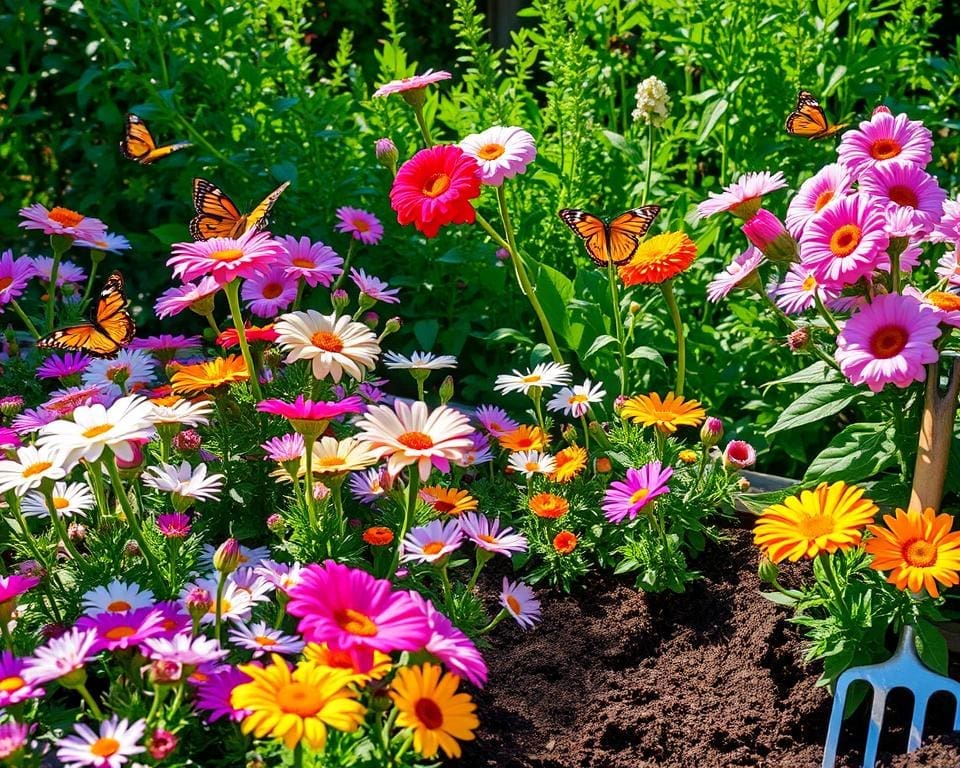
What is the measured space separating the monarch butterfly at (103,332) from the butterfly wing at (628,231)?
89cm

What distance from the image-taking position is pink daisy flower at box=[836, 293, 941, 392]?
1583 mm

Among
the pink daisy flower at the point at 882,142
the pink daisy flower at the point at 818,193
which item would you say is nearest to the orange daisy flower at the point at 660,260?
the pink daisy flower at the point at 818,193

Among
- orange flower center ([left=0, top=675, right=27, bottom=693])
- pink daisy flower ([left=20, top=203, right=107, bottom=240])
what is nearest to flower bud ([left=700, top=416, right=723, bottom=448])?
orange flower center ([left=0, top=675, right=27, bottom=693])

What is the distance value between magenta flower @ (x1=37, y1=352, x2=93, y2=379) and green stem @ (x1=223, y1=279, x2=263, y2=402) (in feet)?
1.36

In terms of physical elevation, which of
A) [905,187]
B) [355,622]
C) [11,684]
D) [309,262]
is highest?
[905,187]

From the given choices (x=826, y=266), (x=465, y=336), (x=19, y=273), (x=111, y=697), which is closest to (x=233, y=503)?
(x=111, y=697)

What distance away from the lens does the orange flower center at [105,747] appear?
1.29m

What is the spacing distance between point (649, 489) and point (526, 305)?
99cm

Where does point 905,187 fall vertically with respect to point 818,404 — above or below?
above

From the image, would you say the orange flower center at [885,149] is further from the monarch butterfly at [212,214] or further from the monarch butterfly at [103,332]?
the monarch butterfly at [103,332]

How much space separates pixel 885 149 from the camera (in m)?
1.80

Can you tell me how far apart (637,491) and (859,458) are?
383mm

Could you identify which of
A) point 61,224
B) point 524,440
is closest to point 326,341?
point 524,440

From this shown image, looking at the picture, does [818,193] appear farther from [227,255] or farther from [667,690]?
[227,255]
